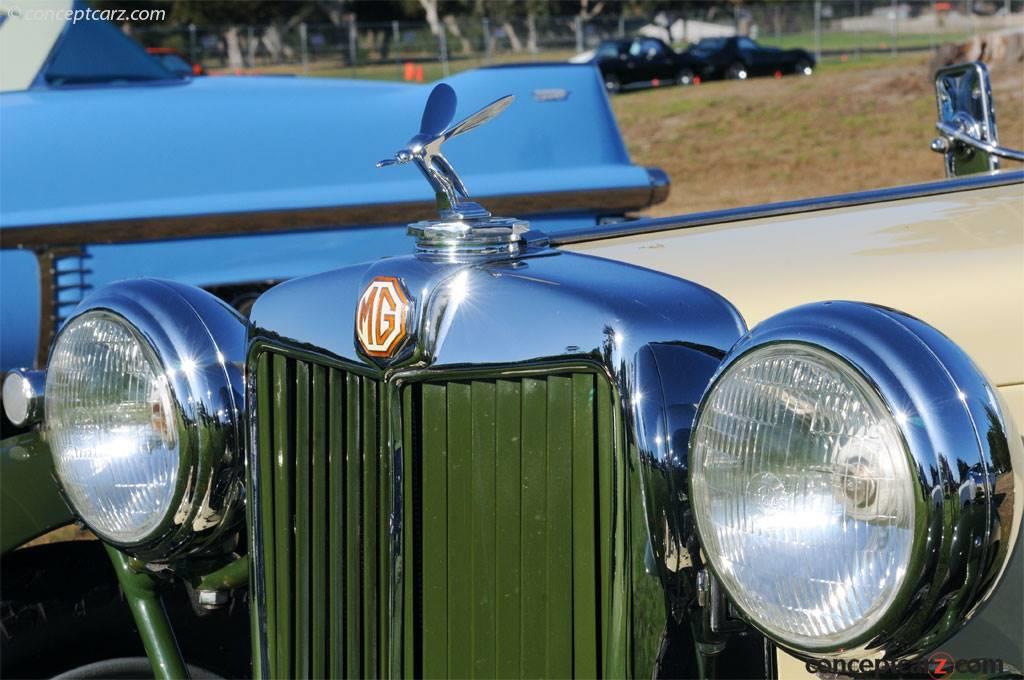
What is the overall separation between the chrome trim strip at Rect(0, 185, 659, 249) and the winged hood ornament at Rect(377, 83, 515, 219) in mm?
2704

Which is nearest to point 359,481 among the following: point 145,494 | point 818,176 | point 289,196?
point 145,494

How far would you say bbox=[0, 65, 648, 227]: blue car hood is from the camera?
13.9 ft

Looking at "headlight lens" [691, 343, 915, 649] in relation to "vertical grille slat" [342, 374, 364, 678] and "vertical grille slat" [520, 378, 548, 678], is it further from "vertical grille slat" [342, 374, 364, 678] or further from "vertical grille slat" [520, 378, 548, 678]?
"vertical grille slat" [342, 374, 364, 678]

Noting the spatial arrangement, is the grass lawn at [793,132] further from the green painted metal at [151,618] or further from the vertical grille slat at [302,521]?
the vertical grille slat at [302,521]

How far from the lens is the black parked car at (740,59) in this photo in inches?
1072

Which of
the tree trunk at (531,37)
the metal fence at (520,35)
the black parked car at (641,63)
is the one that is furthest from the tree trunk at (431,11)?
the black parked car at (641,63)

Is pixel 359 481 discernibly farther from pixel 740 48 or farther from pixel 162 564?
pixel 740 48

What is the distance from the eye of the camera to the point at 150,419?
72.9 inches

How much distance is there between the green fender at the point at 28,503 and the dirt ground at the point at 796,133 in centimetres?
923

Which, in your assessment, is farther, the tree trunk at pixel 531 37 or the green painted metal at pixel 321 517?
the tree trunk at pixel 531 37

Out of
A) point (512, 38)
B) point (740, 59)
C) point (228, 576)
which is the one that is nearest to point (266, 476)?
point (228, 576)

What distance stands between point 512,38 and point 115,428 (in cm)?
2832

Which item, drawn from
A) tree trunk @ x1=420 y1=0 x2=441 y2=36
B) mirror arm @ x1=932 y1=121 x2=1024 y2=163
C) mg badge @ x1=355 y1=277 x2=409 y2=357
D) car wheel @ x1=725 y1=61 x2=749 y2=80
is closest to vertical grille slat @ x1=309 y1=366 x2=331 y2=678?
mg badge @ x1=355 y1=277 x2=409 y2=357

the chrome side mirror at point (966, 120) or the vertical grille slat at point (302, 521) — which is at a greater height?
the chrome side mirror at point (966, 120)
